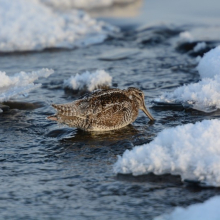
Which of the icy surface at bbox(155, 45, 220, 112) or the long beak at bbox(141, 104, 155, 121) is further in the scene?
the icy surface at bbox(155, 45, 220, 112)

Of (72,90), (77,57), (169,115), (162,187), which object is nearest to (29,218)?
(162,187)

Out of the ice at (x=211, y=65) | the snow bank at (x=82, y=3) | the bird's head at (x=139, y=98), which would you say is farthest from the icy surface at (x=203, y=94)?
the snow bank at (x=82, y=3)

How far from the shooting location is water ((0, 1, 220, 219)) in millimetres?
5375

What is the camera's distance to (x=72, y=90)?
964 cm

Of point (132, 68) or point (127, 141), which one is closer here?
point (127, 141)

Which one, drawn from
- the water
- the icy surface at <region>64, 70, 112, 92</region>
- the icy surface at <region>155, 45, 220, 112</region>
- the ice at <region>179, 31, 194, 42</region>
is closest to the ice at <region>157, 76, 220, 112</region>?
the icy surface at <region>155, 45, 220, 112</region>

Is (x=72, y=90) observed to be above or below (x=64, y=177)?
above

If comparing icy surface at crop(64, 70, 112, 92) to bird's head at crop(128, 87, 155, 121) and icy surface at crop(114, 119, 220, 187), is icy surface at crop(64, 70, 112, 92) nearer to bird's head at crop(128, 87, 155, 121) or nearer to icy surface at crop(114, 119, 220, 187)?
bird's head at crop(128, 87, 155, 121)

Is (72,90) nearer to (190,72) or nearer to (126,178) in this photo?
(190,72)

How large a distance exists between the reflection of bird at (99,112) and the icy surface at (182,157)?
1.63 meters

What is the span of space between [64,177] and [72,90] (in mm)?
3732

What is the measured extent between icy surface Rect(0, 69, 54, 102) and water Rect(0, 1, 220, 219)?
12.6 inches

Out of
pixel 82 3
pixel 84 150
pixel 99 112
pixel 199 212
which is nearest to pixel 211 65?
pixel 99 112

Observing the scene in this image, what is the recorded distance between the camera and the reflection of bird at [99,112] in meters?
7.47
